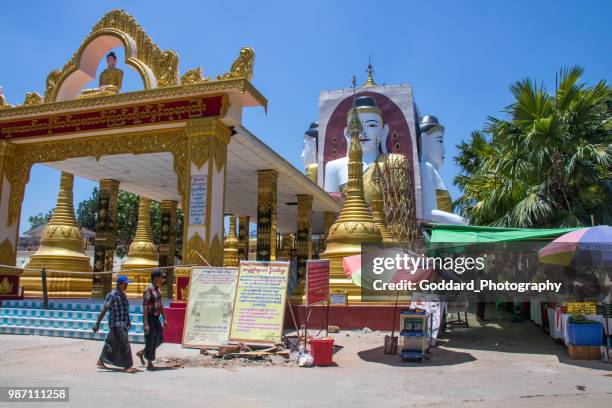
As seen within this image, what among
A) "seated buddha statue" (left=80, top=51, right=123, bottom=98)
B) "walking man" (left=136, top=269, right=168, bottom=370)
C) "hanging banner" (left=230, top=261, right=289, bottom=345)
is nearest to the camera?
"walking man" (left=136, top=269, right=168, bottom=370)

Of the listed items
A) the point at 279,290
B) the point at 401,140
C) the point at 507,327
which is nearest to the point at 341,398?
the point at 279,290

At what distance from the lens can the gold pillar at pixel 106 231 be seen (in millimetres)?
15766

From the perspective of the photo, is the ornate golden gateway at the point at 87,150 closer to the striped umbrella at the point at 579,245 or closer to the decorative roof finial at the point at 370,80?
the striped umbrella at the point at 579,245

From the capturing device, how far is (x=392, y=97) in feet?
129

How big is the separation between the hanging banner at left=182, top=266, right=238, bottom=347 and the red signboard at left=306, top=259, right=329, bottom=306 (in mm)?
1278

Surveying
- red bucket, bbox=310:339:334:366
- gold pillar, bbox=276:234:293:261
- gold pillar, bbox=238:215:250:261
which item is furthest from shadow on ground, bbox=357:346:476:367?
gold pillar, bbox=276:234:293:261

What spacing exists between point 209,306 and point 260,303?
960mm

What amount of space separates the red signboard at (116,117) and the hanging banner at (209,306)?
3.75 metres

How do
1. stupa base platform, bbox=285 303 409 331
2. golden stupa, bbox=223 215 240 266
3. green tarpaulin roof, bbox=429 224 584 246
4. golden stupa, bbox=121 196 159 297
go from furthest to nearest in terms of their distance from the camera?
golden stupa, bbox=223 215 240 266 → golden stupa, bbox=121 196 159 297 → stupa base platform, bbox=285 303 409 331 → green tarpaulin roof, bbox=429 224 584 246

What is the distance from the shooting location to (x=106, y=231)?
52.5 feet

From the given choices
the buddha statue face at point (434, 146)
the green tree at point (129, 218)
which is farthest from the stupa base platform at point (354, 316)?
the buddha statue face at point (434, 146)

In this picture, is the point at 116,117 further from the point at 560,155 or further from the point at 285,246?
the point at 285,246

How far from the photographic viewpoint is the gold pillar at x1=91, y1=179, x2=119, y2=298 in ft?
51.7

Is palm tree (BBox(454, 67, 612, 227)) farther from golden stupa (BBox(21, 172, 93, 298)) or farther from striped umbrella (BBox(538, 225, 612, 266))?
golden stupa (BBox(21, 172, 93, 298))
